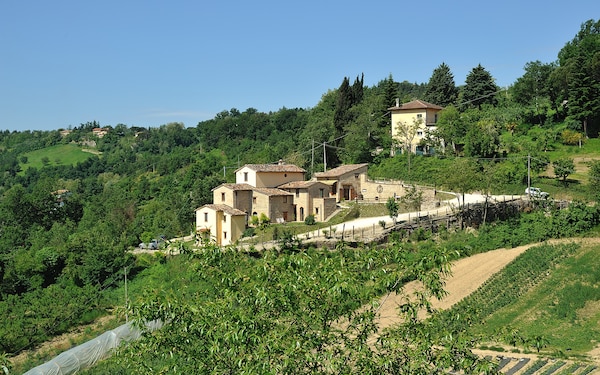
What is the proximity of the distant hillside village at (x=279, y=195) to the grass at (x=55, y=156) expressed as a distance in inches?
2855

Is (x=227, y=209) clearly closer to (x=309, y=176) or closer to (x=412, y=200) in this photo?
(x=412, y=200)

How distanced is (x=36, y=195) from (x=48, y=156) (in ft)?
204

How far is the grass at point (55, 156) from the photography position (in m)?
100

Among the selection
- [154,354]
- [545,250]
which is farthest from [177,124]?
[154,354]

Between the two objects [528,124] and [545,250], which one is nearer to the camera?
[545,250]

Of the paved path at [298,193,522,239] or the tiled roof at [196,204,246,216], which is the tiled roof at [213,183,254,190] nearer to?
the tiled roof at [196,204,246,216]

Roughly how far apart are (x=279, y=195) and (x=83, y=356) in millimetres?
17600

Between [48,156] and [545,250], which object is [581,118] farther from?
[48,156]

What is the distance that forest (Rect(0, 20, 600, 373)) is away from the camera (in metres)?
8.33

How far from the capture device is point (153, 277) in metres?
30.5

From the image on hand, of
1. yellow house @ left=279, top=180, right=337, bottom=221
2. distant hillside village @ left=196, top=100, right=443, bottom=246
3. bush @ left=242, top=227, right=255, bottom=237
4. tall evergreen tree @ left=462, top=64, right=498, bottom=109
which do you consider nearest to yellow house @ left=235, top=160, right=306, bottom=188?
distant hillside village @ left=196, top=100, right=443, bottom=246

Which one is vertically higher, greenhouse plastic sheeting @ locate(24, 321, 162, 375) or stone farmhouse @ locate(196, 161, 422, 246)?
stone farmhouse @ locate(196, 161, 422, 246)

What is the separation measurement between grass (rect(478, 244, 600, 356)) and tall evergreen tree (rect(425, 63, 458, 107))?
32.2 metres

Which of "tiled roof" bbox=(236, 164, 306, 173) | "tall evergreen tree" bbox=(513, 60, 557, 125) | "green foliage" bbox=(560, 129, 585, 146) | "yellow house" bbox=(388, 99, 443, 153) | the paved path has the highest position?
"tall evergreen tree" bbox=(513, 60, 557, 125)
